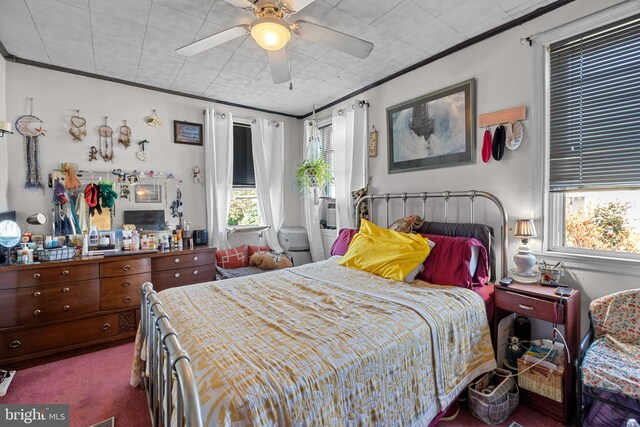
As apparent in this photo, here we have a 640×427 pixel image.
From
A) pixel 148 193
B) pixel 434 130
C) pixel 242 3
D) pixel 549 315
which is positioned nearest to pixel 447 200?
pixel 434 130

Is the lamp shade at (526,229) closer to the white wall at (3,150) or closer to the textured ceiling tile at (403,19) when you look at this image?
the textured ceiling tile at (403,19)

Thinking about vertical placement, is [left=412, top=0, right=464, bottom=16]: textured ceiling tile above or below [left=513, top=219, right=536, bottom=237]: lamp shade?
above

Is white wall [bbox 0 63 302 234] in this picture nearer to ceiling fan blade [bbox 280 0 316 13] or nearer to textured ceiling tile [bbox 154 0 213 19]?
textured ceiling tile [bbox 154 0 213 19]

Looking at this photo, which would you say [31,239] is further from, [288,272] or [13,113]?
[288,272]

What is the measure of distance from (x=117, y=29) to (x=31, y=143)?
5.01ft

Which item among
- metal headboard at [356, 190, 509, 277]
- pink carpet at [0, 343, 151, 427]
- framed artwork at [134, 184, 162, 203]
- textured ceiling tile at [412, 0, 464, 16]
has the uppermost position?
textured ceiling tile at [412, 0, 464, 16]

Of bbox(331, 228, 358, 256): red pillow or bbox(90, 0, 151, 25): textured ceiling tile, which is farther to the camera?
bbox(331, 228, 358, 256): red pillow

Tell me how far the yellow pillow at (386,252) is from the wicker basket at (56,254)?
246cm

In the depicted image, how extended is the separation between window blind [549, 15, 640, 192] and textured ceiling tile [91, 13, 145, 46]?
3.18 m

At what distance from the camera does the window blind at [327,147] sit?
426cm

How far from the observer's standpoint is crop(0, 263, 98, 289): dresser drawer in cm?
238


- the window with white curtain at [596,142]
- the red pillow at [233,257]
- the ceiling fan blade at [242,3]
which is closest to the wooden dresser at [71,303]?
the red pillow at [233,257]

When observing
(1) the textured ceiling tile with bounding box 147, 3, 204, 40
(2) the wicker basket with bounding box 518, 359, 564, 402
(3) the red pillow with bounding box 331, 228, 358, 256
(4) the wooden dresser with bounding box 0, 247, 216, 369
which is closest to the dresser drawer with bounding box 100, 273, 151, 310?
(4) the wooden dresser with bounding box 0, 247, 216, 369

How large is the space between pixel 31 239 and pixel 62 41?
1800 millimetres
